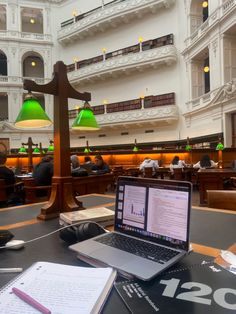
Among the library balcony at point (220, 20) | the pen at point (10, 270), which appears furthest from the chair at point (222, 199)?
the library balcony at point (220, 20)

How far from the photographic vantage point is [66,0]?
18.8 meters

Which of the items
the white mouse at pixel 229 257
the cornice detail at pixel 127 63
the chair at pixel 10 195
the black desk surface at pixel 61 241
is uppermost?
the cornice detail at pixel 127 63

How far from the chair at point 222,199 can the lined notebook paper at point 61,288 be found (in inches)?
54.5

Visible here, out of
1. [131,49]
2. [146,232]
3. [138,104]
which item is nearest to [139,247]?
[146,232]

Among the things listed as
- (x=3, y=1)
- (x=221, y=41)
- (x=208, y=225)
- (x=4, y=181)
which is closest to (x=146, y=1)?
(x=221, y=41)

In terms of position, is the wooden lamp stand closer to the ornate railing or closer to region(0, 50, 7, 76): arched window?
the ornate railing

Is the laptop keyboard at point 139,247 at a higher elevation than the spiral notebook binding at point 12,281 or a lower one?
higher

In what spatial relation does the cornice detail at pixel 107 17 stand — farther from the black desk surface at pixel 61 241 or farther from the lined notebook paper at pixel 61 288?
the lined notebook paper at pixel 61 288

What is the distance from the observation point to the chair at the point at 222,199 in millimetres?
1997

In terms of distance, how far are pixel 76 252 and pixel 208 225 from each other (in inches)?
28.4

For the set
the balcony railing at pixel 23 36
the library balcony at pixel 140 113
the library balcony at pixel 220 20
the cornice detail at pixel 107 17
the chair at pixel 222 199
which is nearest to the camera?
the chair at pixel 222 199

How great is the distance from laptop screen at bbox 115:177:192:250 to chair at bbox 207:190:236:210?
105 cm

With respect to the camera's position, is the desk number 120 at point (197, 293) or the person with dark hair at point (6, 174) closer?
the desk number 120 at point (197, 293)

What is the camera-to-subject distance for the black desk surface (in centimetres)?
98
